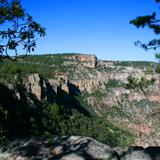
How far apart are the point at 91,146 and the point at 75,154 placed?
841 millimetres

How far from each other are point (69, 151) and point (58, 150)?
0.46 meters

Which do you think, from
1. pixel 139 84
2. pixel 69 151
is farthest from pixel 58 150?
pixel 139 84

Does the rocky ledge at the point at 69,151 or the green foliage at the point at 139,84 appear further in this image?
the green foliage at the point at 139,84

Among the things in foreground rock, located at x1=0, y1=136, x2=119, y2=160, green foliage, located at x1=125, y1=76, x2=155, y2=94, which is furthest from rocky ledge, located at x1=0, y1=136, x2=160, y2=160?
green foliage, located at x1=125, y1=76, x2=155, y2=94

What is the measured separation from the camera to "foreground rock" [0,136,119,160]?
14.2 metres

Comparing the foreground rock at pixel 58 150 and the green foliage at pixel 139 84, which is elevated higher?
the green foliage at pixel 139 84

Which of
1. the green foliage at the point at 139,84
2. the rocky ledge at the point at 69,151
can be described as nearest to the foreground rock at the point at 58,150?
the rocky ledge at the point at 69,151

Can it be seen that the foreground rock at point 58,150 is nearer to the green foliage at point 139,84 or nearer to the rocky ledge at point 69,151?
the rocky ledge at point 69,151

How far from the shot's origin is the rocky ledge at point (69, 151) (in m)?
14.2

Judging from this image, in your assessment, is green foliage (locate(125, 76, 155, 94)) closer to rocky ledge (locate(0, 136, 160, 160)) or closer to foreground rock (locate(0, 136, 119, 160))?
rocky ledge (locate(0, 136, 160, 160))

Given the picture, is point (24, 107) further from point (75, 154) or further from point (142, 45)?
point (75, 154)

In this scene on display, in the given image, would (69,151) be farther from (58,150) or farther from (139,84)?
(139,84)

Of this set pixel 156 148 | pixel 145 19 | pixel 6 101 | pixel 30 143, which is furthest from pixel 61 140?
pixel 6 101

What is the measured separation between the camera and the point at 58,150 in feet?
48.4
